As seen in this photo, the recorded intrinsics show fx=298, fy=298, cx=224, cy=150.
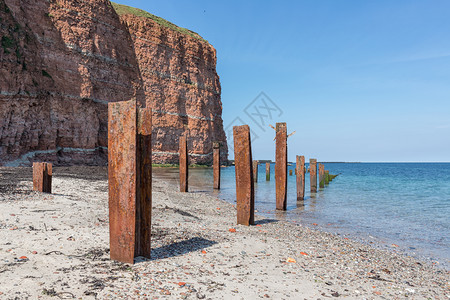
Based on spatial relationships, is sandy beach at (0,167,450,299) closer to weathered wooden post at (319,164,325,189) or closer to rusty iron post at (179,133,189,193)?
rusty iron post at (179,133,189,193)

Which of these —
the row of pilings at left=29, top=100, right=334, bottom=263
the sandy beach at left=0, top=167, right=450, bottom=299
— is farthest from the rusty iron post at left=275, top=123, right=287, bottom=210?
the row of pilings at left=29, top=100, right=334, bottom=263

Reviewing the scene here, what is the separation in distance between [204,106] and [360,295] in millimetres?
45235

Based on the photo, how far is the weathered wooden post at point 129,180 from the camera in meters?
3.81

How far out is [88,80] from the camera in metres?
32.1

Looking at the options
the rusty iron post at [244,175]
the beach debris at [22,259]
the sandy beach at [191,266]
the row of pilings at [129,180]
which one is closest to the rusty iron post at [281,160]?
the rusty iron post at [244,175]

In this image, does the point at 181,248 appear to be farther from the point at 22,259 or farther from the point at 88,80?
the point at 88,80

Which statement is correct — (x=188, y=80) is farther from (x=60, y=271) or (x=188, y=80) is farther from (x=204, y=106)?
(x=60, y=271)

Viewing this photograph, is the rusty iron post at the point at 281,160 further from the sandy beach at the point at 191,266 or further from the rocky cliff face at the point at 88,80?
the rocky cliff face at the point at 88,80

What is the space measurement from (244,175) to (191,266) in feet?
11.4

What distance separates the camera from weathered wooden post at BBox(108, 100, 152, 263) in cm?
381

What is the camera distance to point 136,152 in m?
3.83

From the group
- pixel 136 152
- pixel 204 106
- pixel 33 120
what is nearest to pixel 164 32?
pixel 204 106

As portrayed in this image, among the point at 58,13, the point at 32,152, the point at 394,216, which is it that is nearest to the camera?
the point at 394,216

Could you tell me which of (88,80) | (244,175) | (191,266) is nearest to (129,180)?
(191,266)
